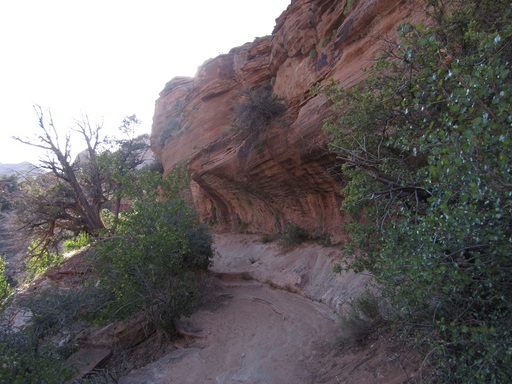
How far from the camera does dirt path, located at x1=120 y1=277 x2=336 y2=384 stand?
774 cm

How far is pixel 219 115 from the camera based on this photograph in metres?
21.5

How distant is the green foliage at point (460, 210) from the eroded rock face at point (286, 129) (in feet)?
7.72

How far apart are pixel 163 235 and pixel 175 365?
129 inches

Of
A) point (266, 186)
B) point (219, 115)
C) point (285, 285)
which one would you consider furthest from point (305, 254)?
point (219, 115)

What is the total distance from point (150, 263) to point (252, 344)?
343 cm

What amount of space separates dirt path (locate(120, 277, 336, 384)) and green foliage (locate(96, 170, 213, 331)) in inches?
40.6

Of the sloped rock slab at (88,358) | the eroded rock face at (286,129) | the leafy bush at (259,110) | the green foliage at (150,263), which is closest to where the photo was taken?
the green foliage at (150,263)

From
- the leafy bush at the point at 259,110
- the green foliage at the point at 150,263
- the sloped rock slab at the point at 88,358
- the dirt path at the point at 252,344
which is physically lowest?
the dirt path at the point at 252,344

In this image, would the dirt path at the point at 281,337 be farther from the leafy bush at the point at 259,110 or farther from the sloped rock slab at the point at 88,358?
the leafy bush at the point at 259,110

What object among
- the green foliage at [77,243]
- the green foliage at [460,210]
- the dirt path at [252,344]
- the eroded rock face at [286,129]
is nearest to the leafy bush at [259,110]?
the eroded rock face at [286,129]

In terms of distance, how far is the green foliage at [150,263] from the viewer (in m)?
9.52

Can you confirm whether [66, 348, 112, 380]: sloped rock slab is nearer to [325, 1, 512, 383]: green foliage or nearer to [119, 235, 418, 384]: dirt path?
[119, 235, 418, 384]: dirt path

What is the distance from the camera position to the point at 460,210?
129 inches

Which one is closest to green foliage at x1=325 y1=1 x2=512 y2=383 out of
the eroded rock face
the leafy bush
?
the eroded rock face
